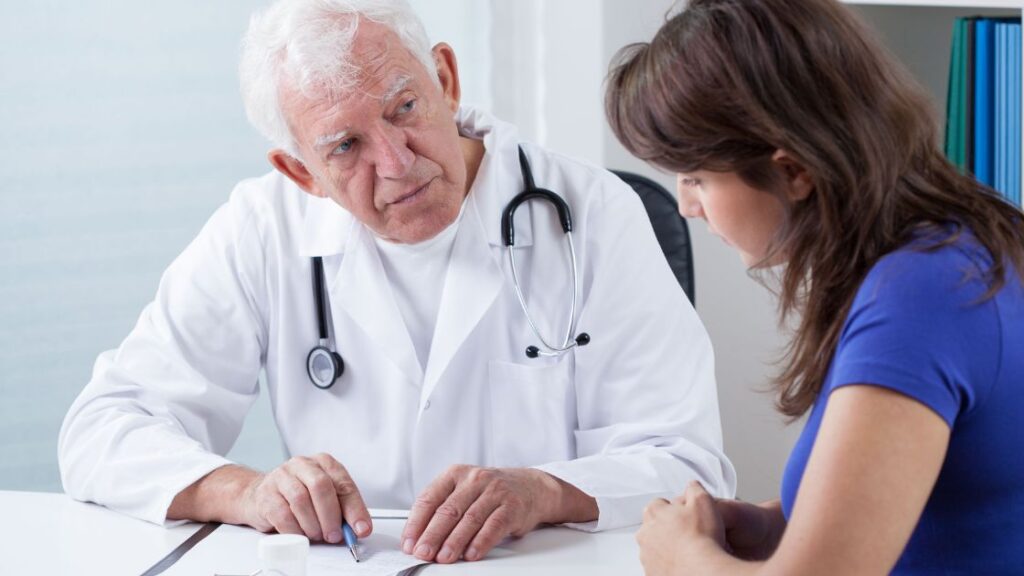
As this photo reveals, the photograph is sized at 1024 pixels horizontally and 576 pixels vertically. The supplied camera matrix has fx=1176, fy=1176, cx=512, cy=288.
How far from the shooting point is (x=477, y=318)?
168cm

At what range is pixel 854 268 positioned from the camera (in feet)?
3.34

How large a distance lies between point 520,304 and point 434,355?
0.47ft

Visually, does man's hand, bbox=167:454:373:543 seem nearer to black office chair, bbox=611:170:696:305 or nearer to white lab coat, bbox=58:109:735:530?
white lab coat, bbox=58:109:735:530

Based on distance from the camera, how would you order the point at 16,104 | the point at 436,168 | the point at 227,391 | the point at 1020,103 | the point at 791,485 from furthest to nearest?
the point at 16,104 → the point at 1020,103 → the point at 227,391 → the point at 436,168 → the point at 791,485

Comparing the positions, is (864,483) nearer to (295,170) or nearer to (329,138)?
(329,138)

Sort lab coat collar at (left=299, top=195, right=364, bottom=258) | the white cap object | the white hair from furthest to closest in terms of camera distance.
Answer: lab coat collar at (left=299, top=195, right=364, bottom=258), the white hair, the white cap object

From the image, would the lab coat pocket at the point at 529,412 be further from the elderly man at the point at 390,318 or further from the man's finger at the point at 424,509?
the man's finger at the point at 424,509

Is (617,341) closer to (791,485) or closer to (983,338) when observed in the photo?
(791,485)

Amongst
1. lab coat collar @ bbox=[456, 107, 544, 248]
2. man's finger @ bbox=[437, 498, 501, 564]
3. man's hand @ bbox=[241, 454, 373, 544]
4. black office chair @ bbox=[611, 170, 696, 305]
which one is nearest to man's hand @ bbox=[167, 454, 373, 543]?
man's hand @ bbox=[241, 454, 373, 544]

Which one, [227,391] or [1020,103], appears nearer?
[227,391]

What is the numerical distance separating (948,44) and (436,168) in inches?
47.9

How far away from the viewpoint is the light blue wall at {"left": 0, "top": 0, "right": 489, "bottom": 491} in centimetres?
229

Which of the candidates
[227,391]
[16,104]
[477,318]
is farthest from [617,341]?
[16,104]

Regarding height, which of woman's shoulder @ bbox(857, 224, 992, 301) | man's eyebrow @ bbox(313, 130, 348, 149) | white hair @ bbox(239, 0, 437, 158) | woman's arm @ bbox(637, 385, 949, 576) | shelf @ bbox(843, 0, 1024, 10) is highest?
shelf @ bbox(843, 0, 1024, 10)
